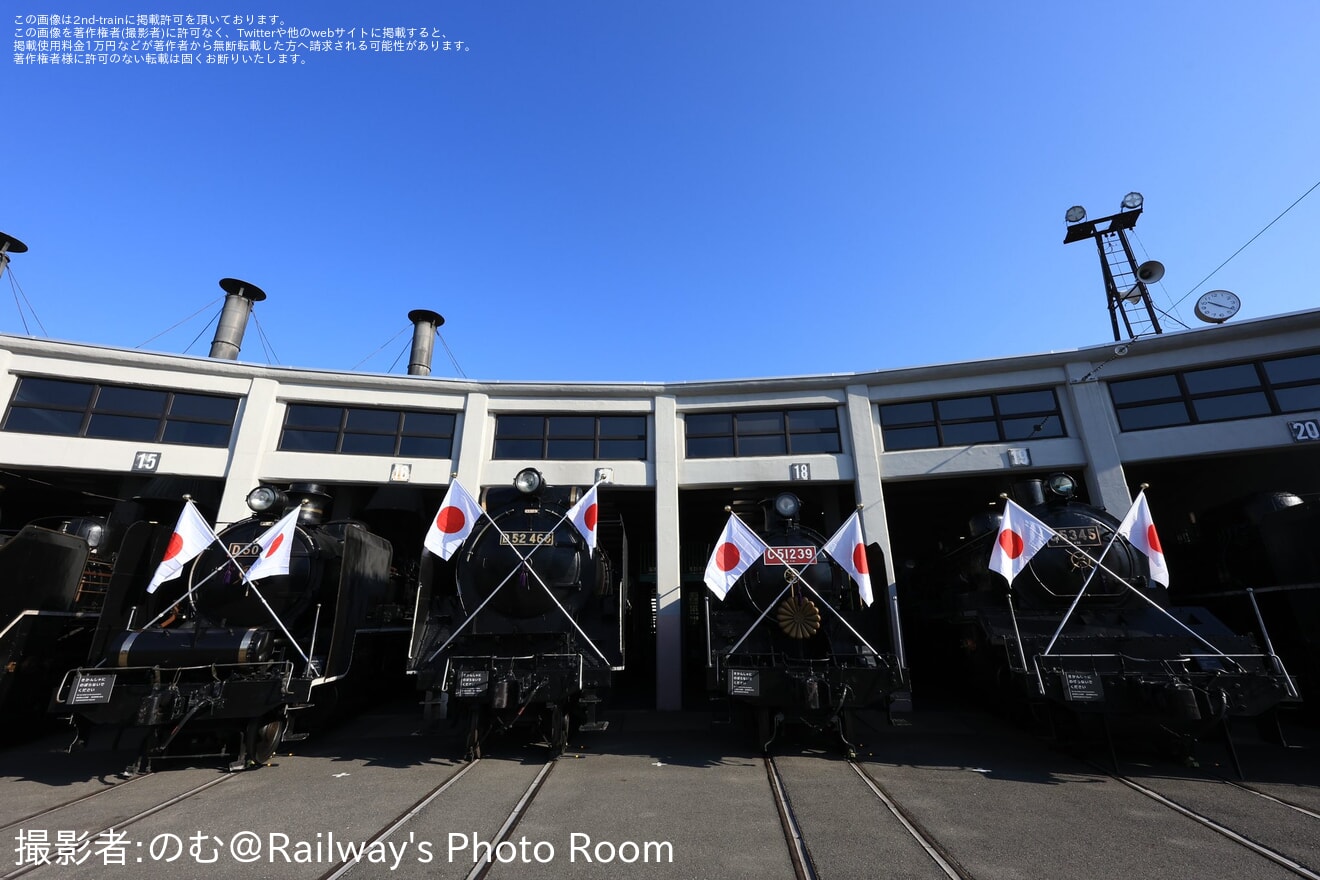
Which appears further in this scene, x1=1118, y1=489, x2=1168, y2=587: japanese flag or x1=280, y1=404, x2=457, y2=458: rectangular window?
x1=280, y1=404, x2=457, y2=458: rectangular window

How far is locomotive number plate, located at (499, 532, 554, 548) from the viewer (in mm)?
7867

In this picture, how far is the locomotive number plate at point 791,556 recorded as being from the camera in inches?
312

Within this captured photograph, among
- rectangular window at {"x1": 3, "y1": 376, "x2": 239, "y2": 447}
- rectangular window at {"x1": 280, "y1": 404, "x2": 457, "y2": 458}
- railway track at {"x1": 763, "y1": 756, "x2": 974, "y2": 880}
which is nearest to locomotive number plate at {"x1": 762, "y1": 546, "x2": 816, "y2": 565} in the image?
railway track at {"x1": 763, "y1": 756, "x2": 974, "y2": 880}

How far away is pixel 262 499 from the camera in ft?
27.7

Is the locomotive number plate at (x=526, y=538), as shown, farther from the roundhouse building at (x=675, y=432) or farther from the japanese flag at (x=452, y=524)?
the roundhouse building at (x=675, y=432)

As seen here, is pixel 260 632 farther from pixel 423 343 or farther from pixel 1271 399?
pixel 1271 399

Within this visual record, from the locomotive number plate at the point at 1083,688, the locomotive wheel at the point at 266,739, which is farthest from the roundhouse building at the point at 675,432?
the locomotive wheel at the point at 266,739

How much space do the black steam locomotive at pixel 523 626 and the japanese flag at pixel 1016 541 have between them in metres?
5.18

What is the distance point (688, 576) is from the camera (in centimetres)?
1574

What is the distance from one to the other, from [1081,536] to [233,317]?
19357 millimetres

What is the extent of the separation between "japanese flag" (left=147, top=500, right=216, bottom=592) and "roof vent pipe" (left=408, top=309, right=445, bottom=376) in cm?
924

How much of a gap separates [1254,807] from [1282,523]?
18.6 feet

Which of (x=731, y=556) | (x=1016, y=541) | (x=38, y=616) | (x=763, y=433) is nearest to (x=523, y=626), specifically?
(x=731, y=556)

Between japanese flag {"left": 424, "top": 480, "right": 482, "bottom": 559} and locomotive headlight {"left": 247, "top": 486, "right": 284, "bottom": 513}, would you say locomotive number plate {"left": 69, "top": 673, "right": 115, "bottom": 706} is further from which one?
japanese flag {"left": 424, "top": 480, "right": 482, "bottom": 559}
